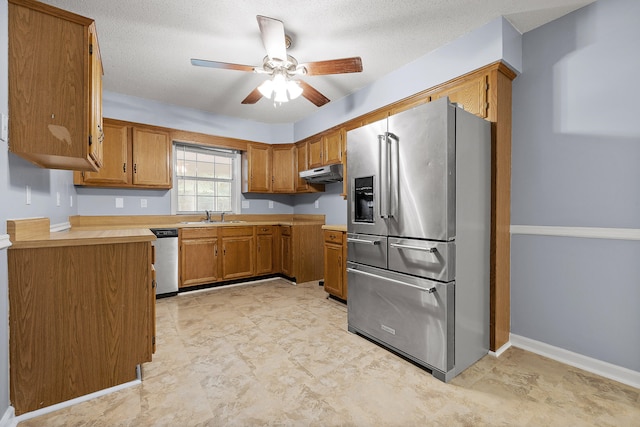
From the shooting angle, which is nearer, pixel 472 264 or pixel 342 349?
pixel 472 264

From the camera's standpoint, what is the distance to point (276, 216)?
210 inches

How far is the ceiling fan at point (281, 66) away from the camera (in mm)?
2089

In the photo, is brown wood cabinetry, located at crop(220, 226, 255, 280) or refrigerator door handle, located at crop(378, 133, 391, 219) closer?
refrigerator door handle, located at crop(378, 133, 391, 219)

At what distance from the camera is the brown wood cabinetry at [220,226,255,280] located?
420 cm

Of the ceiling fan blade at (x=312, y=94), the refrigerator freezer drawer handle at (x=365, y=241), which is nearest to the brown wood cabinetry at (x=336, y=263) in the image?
the refrigerator freezer drawer handle at (x=365, y=241)

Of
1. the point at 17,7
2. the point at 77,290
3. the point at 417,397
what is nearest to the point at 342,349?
the point at 417,397

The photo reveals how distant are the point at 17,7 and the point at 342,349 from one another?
2924 millimetres

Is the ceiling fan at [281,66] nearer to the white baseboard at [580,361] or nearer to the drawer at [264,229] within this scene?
the drawer at [264,229]

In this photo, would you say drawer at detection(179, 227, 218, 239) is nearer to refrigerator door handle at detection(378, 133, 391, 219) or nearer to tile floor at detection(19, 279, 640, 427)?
tile floor at detection(19, 279, 640, 427)

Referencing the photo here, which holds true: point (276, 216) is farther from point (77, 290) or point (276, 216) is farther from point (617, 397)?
point (617, 397)

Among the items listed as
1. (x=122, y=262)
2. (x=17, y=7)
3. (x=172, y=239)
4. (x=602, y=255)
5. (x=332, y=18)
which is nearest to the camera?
(x=17, y=7)

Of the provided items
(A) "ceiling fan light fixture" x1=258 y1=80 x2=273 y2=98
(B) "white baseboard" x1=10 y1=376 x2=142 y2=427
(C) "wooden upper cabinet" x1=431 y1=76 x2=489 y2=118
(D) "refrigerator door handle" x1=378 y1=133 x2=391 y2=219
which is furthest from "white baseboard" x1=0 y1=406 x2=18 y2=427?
(C) "wooden upper cabinet" x1=431 y1=76 x2=489 y2=118

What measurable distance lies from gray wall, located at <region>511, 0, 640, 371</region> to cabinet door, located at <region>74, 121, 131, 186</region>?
14.3 ft

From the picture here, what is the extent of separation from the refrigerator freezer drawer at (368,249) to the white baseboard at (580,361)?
4.37 ft
